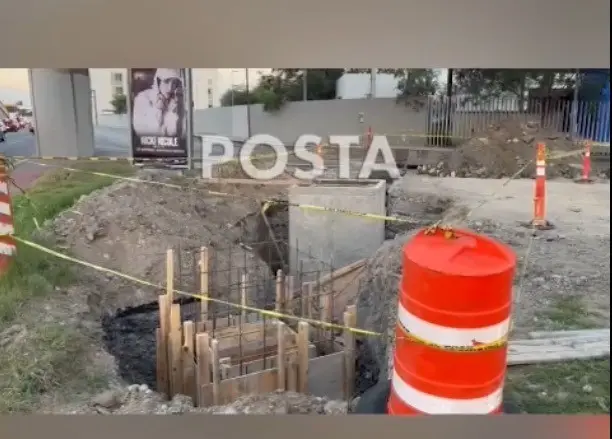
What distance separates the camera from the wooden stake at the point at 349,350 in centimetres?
204

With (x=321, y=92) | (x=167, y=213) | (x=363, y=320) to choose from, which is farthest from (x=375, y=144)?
(x=167, y=213)

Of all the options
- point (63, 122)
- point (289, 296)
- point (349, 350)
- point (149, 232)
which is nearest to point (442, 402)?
point (349, 350)

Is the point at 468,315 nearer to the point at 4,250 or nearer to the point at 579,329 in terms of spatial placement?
the point at 579,329

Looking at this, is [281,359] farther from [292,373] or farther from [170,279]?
[170,279]

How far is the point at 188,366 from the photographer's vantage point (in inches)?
79.0

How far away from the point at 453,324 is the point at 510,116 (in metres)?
0.81

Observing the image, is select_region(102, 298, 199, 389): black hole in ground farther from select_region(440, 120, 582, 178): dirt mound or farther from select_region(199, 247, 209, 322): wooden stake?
select_region(440, 120, 582, 178): dirt mound

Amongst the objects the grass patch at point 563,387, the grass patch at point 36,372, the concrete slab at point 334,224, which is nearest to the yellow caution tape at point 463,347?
the grass patch at point 563,387

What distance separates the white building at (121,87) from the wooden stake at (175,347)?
0.71 metres

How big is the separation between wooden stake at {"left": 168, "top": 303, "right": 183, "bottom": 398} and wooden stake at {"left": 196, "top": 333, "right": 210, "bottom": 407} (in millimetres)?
63

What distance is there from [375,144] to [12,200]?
125cm

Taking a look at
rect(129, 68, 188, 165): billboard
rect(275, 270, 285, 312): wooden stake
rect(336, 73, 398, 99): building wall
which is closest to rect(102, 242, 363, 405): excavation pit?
rect(275, 270, 285, 312): wooden stake

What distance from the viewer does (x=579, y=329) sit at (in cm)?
187

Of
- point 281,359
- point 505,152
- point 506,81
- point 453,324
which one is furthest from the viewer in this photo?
point 281,359
